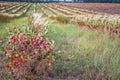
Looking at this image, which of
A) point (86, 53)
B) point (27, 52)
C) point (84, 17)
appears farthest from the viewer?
point (84, 17)

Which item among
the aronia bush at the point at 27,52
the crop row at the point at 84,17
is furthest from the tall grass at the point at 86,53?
the aronia bush at the point at 27,52

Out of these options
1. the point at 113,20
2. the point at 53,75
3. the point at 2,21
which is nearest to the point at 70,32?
the point at 113,20

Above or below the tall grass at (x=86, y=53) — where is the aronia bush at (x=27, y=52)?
above

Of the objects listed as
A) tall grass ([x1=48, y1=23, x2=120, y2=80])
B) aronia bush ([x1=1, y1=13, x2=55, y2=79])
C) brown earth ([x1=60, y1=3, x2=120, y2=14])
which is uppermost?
brown earth ([x1=60, y1=3, x2=120, y2=14])

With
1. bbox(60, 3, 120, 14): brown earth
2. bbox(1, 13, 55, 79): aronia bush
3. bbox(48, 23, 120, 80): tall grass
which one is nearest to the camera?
bbox(1, 13, 55, 79): aronia bush

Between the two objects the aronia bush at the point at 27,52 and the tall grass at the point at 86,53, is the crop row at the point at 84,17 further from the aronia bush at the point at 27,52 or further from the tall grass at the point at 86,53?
the aronia bush at the point at 27,52

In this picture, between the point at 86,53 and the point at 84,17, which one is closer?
the point at 86,53

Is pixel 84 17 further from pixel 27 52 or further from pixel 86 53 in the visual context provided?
pixel 27 52

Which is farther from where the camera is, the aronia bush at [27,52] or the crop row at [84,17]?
the crop row at [84,17]

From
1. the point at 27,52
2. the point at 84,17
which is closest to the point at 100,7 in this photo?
the point at 84,17

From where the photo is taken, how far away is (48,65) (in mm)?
2916

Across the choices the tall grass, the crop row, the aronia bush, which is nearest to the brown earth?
the crop row

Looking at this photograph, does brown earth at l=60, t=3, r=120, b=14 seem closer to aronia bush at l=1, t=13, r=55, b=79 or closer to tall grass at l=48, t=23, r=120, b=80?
tall grass at l=48, t=23, r=120, b=80

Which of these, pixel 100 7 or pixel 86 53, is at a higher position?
pixel 100 7
